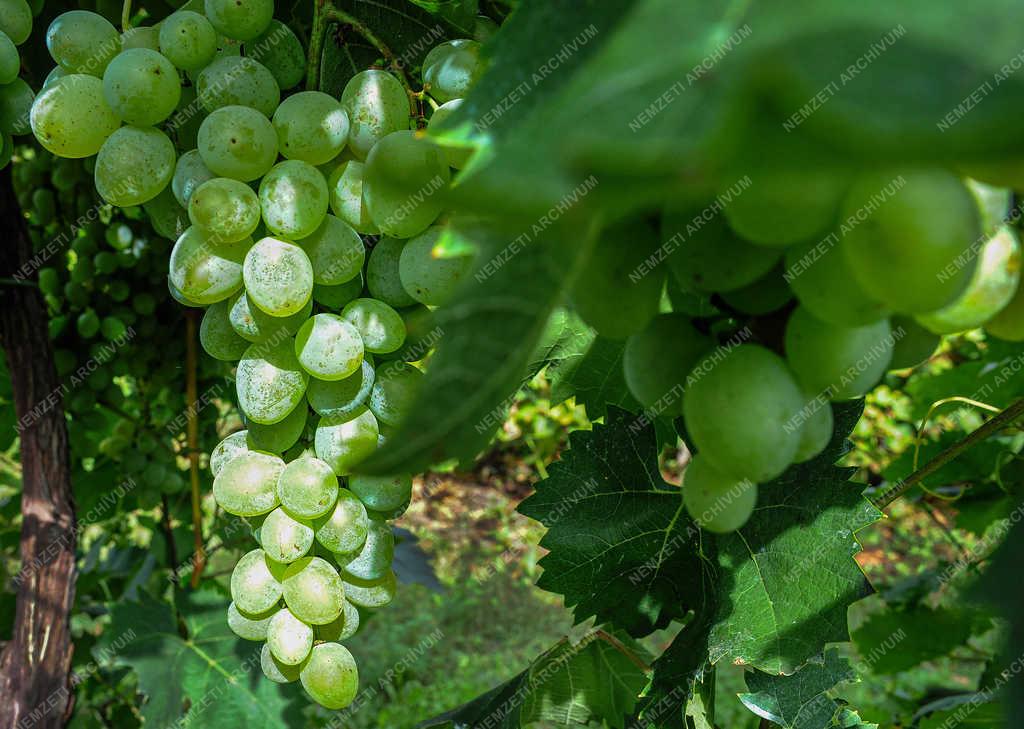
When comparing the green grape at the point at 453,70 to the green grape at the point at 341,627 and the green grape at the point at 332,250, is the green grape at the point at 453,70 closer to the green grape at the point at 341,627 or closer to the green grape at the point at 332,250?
the green grape at the point at 332,250

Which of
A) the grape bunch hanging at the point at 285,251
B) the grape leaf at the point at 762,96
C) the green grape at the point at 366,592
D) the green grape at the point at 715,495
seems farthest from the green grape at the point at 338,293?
the grape leaf at the point at 762,96

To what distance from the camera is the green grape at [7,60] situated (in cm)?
61

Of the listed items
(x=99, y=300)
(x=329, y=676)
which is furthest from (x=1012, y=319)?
(x=99, y=300)

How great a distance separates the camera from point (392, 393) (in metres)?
0.57

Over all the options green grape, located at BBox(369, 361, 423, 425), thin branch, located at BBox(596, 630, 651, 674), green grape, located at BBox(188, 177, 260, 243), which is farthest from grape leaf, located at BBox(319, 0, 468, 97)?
thin branch, located at BBox(596, 630, 651, 674)

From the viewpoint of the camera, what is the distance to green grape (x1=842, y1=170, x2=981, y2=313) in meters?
0.21

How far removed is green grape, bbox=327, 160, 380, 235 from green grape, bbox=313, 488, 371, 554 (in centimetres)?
20

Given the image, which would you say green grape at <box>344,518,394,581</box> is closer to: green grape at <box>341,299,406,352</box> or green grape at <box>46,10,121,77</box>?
green grape at <box>341,299,406,352</box>

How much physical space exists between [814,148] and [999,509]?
110cm

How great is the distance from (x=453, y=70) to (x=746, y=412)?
332mm

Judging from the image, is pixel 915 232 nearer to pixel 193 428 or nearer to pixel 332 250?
pixel 332 250

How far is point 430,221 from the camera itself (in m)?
0.51

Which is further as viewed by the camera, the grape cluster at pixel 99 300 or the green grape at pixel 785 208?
the grape cluster at pixel 99 300

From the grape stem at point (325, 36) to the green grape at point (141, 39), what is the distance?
126 mm
